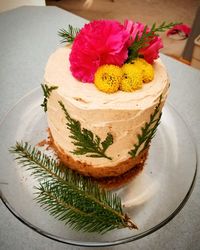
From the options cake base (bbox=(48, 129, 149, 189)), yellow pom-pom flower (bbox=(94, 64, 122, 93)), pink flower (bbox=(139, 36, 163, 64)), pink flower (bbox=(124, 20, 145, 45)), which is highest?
pink flower (bbox=(124, 20, 145, 45))

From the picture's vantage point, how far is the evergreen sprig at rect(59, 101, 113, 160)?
0.69 metres

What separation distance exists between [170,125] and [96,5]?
3.35 meters

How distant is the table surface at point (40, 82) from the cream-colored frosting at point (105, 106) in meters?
0.24

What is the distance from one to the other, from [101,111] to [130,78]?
0.11 metres

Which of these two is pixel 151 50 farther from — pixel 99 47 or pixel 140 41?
pixel 99 47

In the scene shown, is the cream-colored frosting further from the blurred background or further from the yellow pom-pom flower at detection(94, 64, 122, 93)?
the blurred background

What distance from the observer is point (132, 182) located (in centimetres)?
88

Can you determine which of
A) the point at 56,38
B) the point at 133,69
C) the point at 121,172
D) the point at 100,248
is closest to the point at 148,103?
the point at 133,69

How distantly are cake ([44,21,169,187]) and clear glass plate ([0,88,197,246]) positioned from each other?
105 millimetres

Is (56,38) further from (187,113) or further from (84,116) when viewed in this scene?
(84,116)

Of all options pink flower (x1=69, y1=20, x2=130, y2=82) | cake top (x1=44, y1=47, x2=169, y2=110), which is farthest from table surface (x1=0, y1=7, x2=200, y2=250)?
pink flower (x1=69, y1=20, x2=130, y2=82)

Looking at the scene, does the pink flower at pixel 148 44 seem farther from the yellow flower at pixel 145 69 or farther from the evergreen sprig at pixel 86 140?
the evergreen sprig at pixel 86 140

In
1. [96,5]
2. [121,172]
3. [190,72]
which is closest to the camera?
[121,172]

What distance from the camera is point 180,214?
0.81m
